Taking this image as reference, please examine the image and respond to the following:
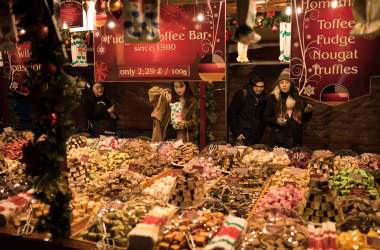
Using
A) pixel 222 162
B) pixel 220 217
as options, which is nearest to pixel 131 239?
pixel 220 217

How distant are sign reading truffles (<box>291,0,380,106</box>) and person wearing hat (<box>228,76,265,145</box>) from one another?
337 cm

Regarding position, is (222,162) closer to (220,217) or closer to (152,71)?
(152,71)

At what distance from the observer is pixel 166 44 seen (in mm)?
5078

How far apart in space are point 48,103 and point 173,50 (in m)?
2.73

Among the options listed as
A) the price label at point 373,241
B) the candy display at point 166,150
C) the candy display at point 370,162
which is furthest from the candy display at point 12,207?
the candy display at point 370,162

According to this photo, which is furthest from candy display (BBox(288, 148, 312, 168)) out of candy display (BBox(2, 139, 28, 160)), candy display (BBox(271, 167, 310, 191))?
candy display (BBox(2, 139, 28, 160))

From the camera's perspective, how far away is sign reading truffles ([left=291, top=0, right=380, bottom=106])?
4.03 meters

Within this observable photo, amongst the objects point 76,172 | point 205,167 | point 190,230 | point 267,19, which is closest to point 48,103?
point 190,230

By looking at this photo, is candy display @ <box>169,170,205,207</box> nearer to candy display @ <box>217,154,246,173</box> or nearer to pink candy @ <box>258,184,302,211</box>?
pink candy @ <box>258,184,302,211</box>

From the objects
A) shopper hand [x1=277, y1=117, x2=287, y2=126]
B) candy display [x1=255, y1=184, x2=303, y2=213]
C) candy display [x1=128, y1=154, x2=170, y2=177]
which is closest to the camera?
candy display [x1=255, y1=184, x2=303, y2=213]

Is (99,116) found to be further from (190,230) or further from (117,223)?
(190,230)

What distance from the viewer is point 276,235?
102 inches

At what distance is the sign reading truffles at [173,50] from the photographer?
15.7 feet

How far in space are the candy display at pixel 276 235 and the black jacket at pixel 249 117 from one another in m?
5.05
